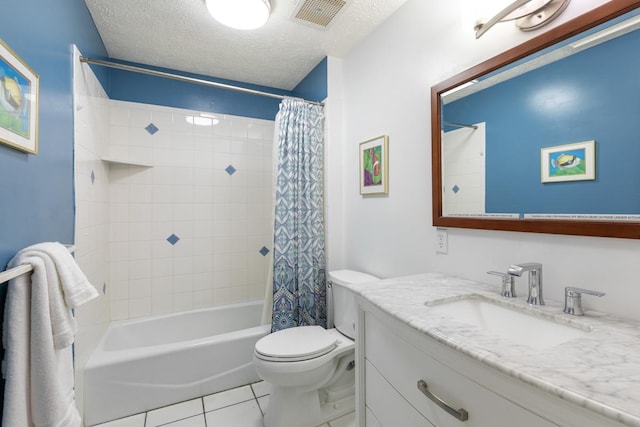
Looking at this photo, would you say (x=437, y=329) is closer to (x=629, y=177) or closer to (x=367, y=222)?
(x=629, y=177)

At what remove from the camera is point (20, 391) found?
75 centimetres

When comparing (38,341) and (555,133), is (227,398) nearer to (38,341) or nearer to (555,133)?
(38,341)

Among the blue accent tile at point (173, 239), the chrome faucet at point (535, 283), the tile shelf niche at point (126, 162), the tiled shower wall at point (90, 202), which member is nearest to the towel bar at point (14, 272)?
the tiled shower wall at point (90, 202)

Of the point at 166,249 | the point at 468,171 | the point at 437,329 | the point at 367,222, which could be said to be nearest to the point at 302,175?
the point at 367,222

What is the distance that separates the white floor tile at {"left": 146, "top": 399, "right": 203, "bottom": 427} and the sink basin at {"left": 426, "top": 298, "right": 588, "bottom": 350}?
1.62 meters

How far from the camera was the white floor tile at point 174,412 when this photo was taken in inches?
64.0

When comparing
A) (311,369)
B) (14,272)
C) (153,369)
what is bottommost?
(153,369)

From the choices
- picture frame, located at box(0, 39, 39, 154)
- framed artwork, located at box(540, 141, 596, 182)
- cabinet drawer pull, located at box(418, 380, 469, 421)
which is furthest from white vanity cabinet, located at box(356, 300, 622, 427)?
picture frame, located at box(0, 39, 39, 154)

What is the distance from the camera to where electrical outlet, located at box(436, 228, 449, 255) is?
1.33m

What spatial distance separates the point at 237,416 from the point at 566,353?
1.70 metres

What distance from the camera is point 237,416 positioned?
5.40 ft

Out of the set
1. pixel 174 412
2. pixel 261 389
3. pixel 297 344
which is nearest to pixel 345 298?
pixel 297 344

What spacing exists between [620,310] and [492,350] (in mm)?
527

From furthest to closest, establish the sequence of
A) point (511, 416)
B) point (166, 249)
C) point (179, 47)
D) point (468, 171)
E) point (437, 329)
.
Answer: point (166, 249) < point (179, 47) < point (468, 171) < point (437, 329) < point (511, 416)
